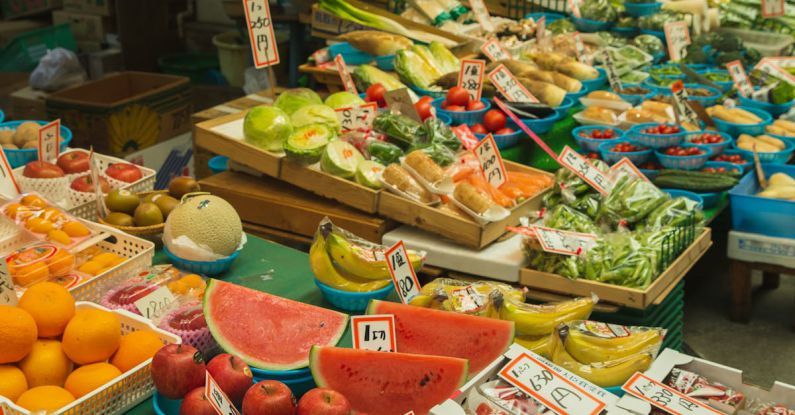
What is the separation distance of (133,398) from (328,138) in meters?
1.64

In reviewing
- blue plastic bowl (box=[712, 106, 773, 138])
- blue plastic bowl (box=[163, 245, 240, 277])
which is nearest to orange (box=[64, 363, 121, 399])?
blue plastic bowl (box=[163, 245, 240, 277])

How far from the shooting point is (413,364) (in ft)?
6.49

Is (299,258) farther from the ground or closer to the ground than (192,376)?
closer to the ground

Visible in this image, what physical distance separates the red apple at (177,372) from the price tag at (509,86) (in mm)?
2762

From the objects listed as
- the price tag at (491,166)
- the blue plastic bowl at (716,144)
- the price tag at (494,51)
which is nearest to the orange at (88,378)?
the price tag at (491,166)

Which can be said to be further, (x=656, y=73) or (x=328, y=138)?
(x=656, y=73)

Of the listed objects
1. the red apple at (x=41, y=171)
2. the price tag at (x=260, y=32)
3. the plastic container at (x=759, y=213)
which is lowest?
the plastic container at (x=759, y=213)

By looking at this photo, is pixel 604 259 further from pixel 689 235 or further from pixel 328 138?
pixel 328 138

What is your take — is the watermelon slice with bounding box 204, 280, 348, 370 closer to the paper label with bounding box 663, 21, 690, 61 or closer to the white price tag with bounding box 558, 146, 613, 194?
the white price tag with bounding box 558, 146, 613, 194

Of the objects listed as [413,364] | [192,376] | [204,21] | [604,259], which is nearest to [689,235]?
[604,259]

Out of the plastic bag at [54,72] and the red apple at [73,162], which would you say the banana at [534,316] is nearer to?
the red apple at [73,162]

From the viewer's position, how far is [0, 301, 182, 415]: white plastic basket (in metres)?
1.84

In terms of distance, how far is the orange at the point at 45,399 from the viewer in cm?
184

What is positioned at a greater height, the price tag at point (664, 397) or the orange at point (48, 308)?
the orange at point (48, 308)
